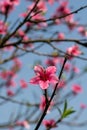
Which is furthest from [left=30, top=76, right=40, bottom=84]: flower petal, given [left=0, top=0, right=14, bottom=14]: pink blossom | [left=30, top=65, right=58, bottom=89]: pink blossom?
[left=0, top=0, right=14, bottom=14]: pink blossom

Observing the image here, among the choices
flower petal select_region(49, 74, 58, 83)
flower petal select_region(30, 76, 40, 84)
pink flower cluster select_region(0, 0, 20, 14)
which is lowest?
pink flower cluster select_region(0, 0, 20, 14)

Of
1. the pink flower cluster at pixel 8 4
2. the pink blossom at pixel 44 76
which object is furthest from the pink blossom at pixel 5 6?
the pink blossom at pixel 44 76

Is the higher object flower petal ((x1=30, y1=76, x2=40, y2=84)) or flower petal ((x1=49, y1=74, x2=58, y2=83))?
flower petal ((x1=30, y1=76, x2=40, y2=84))

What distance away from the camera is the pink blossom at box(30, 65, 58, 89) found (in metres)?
2.30

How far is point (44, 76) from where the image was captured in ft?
7.87

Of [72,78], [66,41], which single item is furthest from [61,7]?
[66,41]

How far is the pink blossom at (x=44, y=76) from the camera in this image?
2.30 meters

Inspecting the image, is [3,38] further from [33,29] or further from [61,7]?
[61,7]

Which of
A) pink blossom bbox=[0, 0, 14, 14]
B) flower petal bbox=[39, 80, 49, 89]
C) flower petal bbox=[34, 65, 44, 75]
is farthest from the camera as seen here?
pink blossom bbox=[0, 0, 14, 14]

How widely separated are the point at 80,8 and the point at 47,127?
1.46 meters

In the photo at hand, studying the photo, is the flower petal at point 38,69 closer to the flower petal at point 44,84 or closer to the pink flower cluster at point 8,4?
the flower petal at point 44,84

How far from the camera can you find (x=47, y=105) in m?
2.19

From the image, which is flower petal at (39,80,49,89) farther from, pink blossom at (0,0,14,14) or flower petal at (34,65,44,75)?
pink blossom at (0,0,14,14)

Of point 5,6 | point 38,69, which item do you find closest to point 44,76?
point 38,69
